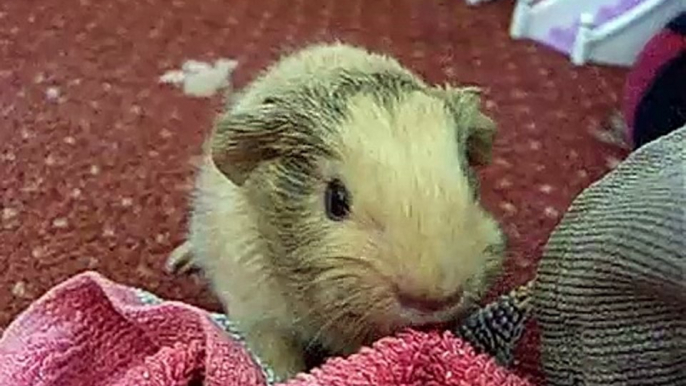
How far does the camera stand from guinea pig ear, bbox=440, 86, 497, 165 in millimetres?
959

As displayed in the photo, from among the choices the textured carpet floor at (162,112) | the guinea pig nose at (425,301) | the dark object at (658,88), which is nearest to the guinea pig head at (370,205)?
the guinea pig nose at (425,301)

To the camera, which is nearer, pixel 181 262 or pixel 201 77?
pixel 181 262

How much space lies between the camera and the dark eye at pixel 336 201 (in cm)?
88

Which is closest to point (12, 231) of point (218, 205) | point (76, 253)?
point (76, 253)

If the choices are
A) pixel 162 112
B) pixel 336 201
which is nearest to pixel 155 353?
pixel 336 201

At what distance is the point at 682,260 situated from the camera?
0.67 meters

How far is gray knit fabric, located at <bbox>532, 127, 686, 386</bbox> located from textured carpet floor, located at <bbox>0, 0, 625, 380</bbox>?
0.33 metres

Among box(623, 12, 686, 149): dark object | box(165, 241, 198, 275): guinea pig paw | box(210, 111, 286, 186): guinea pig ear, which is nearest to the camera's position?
box(210, 111, 286, 186): guinea pig ear

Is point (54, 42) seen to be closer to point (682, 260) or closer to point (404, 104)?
point (404, 104)

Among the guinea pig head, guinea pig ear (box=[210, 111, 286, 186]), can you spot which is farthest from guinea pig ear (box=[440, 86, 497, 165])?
guinea pig ear (box=[210, 111, 286, 186])

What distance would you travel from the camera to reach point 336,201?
89 centimetres

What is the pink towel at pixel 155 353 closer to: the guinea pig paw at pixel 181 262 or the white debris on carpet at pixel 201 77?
the guinea pig paw at pixel 181 262

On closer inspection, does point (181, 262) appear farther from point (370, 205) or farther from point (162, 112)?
point (370, 205)

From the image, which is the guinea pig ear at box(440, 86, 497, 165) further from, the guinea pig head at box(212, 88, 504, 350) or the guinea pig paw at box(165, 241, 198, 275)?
the guinea pig paw at box(165, 241, 198, 275)
